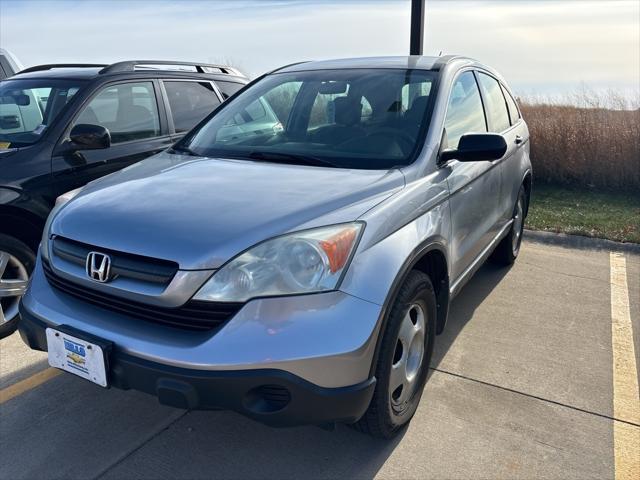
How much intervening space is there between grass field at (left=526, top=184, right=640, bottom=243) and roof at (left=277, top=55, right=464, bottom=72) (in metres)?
3.51

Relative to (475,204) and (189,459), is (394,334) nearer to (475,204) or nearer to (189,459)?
(189,459)

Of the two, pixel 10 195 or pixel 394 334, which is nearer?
pixel 394 334

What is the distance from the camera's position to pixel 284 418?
6.74 feet

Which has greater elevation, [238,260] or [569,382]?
[238,260]

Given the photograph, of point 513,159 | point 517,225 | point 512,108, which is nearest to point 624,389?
point 513,159

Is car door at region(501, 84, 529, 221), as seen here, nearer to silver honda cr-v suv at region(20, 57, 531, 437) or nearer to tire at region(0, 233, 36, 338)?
silver honda cr-v suv at region(20, 57, 531, 437)

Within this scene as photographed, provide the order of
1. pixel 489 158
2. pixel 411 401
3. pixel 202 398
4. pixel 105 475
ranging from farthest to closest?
pixel 489 158 < pixel 411 401 < pixel 105 475 < pixel 202 398

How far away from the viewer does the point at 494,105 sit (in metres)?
4.35

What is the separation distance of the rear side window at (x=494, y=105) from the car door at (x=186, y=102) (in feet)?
7.88

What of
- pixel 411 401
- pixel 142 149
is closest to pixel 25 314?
pixel 411 401

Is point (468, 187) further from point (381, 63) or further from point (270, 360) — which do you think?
point (270, 360)

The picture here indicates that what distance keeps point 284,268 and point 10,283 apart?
2485mm

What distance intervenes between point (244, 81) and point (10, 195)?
294cm

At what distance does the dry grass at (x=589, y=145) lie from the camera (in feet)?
27.4
